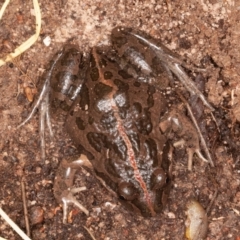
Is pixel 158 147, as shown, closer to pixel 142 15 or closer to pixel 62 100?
pixel 62 100

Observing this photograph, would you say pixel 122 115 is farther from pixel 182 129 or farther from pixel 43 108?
pixel 43 108

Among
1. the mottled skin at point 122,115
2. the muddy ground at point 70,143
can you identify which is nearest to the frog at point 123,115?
the mottled skin at point 122,115

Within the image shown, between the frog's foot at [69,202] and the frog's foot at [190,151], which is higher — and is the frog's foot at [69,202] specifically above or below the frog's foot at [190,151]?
below

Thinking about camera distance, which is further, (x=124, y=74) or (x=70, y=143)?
(x=70, y=143)

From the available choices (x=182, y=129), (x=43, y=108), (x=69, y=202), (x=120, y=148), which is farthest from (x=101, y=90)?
(x=69, y=202)

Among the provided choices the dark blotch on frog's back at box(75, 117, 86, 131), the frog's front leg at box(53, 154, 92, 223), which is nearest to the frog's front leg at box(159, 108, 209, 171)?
the dark blotch on frog's back at box(75, 117, 86, 131)

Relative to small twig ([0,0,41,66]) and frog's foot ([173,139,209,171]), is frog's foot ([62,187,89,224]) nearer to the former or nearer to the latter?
frog's foot ([173,139,209,171])

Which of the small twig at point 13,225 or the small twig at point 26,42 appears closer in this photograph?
the small twig at point 13,225

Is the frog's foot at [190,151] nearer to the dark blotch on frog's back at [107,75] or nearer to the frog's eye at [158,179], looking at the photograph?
the frog's eye at [158,179]
